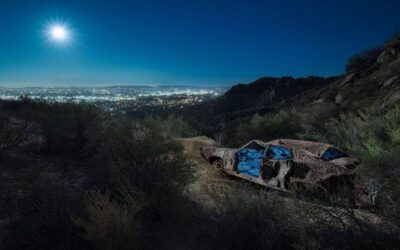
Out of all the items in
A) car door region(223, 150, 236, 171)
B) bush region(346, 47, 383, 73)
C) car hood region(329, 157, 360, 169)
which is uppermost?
bush region(346, 47, 383, 73)

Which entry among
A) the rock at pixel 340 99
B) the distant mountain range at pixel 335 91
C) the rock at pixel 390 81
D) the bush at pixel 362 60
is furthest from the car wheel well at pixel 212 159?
the bush at pixel 362 60

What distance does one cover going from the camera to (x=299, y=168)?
754 centimetres

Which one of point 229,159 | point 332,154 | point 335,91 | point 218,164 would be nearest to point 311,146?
point 332,154

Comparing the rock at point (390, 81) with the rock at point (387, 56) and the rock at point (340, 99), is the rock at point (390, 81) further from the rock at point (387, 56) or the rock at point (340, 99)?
the rock at point (387, 56)

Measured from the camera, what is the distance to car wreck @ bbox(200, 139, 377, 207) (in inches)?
260

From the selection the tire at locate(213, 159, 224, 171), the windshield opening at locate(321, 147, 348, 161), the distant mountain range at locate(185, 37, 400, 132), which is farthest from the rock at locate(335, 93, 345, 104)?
the tire at locate(213, 159, 224, 171)

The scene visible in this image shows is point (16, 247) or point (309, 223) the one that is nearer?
point (16, 247)

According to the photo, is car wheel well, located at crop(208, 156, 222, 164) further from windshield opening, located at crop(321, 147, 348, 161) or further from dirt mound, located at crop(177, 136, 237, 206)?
windshield opening, located at crop(321, 147, 348, 161)

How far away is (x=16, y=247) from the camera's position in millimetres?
4602

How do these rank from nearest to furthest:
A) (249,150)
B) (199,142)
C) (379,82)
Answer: (249,150) → (199,142) → (379,82)

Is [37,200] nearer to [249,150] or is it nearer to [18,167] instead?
[18,167]

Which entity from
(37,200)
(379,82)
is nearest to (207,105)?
(379,82)

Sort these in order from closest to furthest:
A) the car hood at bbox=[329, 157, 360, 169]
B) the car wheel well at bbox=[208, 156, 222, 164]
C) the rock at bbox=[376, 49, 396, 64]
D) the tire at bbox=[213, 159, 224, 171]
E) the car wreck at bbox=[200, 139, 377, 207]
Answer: the car wreck at bbox=[200, 139, 377, 207]
the car hood at bbox=[329, 157, 360, 169]
the tire at bbox=[213, 159, 224, 171]
the car wheel well at bbox=[208, 156, 222, 164]
the rock at bbox=[376, 49, 396, 64]

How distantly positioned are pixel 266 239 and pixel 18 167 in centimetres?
593
